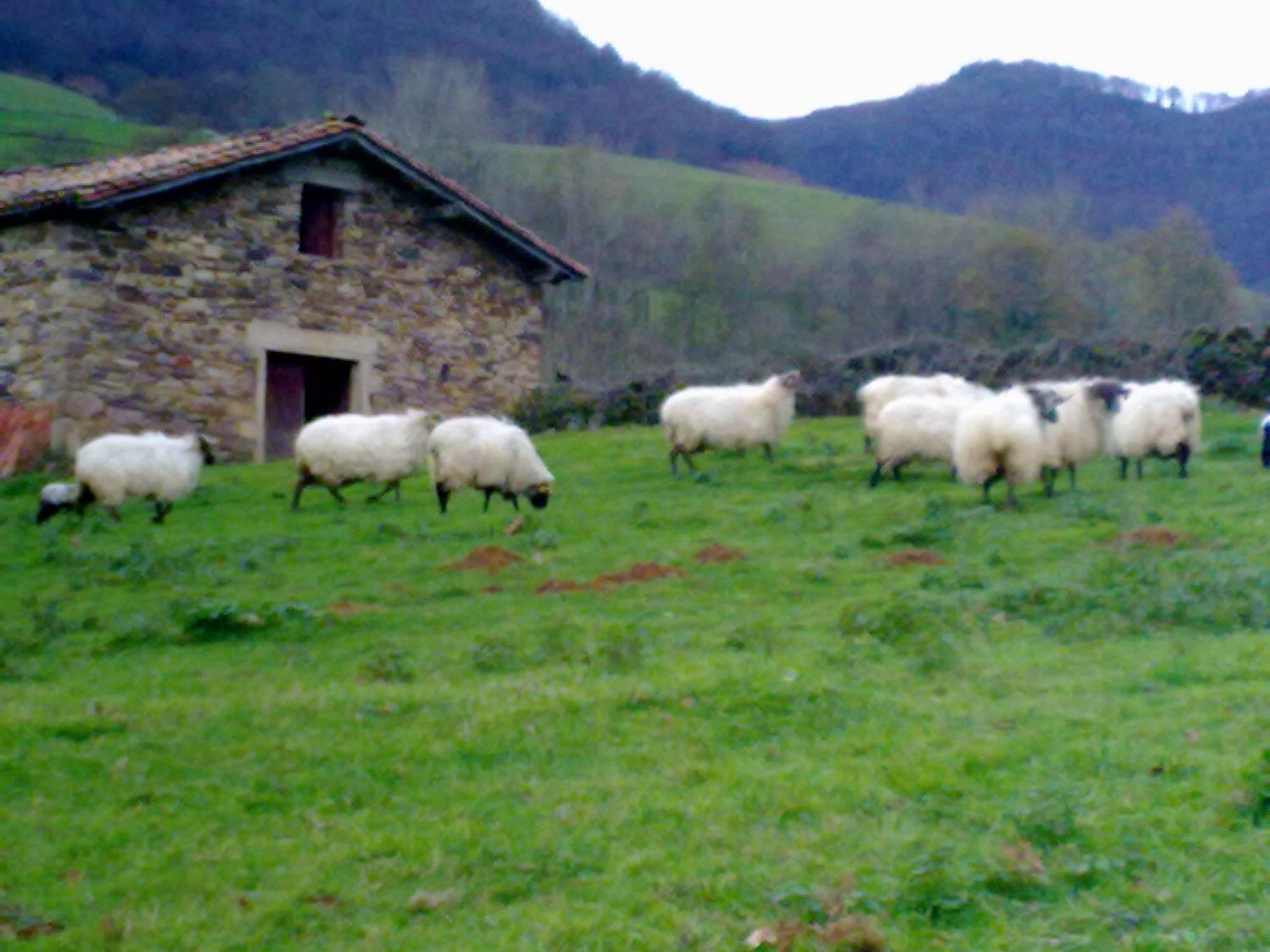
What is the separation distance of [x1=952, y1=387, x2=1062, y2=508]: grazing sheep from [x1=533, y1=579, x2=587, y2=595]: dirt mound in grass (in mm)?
5304

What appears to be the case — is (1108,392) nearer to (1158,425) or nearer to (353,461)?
(1158,425)

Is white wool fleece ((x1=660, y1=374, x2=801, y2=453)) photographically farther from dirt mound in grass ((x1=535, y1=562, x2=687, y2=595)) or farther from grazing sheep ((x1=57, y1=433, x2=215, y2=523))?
dirt mound in grass ((x1=535, y1=562, x2=687, y2=595))

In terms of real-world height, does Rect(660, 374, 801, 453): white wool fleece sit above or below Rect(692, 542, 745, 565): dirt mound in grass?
above

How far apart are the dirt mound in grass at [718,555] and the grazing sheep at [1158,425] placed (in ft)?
19.5

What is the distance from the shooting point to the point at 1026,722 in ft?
26.5

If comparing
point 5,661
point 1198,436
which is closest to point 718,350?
point 1198,436

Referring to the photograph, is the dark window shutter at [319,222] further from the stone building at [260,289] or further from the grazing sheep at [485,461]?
the grazing sheep at [485,461]

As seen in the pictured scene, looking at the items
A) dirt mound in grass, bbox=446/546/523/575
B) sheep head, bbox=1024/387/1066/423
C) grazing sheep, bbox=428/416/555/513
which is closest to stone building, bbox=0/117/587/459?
grazing sheep, bbox=428/416/555/513

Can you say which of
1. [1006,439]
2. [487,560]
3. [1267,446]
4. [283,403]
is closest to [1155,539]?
[1006,439]

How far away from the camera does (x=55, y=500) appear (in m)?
17.5

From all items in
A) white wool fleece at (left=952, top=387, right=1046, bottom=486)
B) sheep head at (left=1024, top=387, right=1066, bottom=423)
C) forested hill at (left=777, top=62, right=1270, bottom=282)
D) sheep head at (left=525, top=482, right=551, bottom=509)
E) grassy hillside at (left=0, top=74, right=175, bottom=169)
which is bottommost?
sheep head at (left=525, top=482, right=551, bottom=509)

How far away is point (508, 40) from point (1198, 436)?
285ft

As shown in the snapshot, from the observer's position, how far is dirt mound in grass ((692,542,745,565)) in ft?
44.8

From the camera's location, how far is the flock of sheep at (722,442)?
53.3 ft
